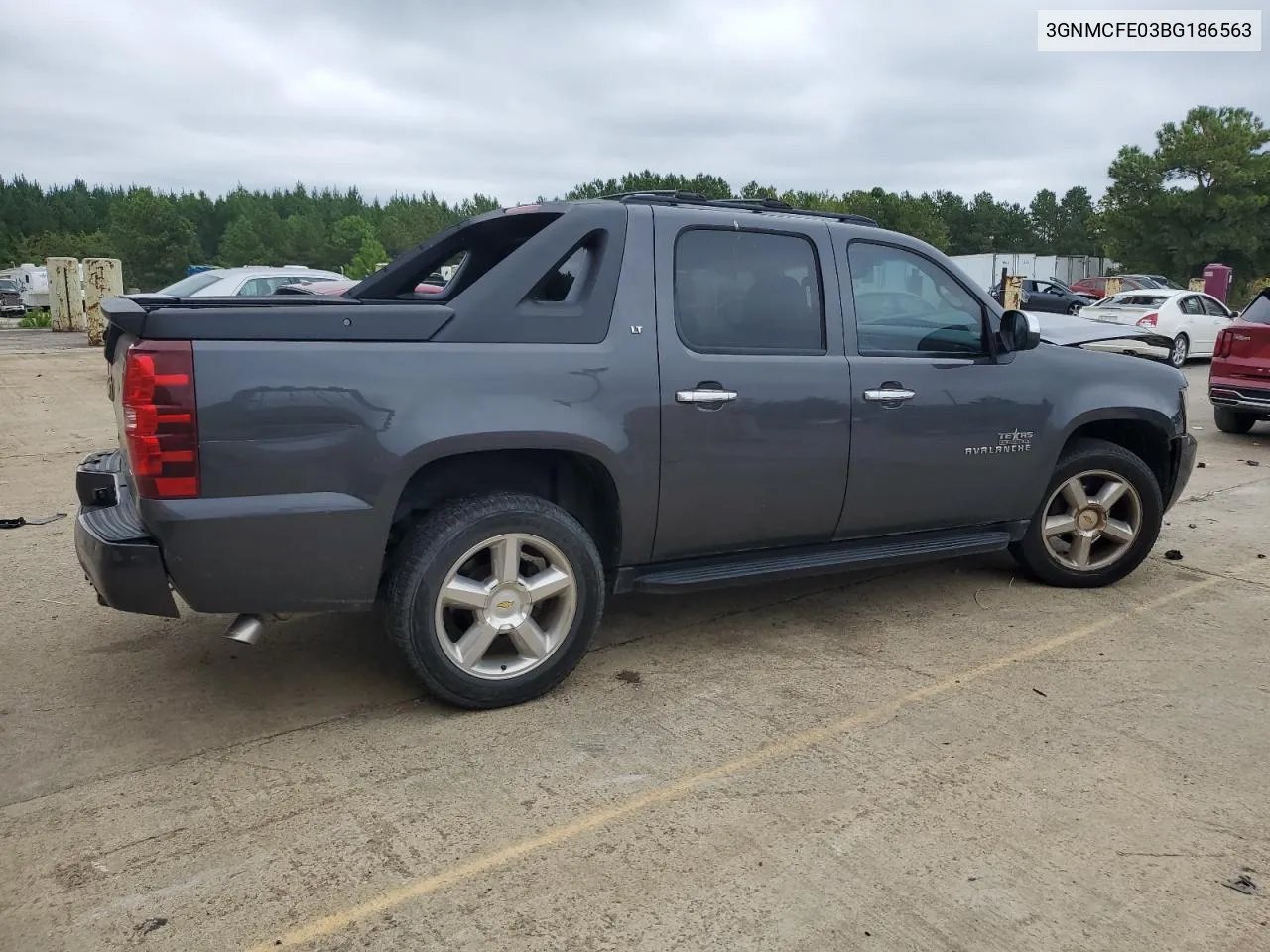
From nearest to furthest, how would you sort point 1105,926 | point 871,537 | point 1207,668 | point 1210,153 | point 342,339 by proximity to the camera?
1. point 1105,926
2. point 342,339
3. point 1207,668
4. point 871,537
5. point 1210,153

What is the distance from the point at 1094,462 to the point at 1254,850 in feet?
8.13

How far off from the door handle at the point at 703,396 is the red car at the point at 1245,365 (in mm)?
8318

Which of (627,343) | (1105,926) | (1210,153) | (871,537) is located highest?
(1210,153)

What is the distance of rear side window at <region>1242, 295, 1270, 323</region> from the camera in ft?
32.3

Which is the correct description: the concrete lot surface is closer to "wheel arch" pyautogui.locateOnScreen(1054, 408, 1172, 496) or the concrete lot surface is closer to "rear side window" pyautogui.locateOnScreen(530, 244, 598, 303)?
"wheel arch" pyautogui.locateOnScreen(1054, 408, 1172, 496)

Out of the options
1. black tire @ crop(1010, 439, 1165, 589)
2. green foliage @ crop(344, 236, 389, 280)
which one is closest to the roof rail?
black tire @ crop(1010, 439, 1165, 589)

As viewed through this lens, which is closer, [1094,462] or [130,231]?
[1094,462]

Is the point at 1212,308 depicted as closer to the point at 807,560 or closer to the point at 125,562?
the point at 807,560

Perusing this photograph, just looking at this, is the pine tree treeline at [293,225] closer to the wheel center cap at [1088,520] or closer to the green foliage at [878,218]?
the green foliage at [878,218]

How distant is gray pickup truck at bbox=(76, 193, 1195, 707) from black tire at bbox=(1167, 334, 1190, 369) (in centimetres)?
1558

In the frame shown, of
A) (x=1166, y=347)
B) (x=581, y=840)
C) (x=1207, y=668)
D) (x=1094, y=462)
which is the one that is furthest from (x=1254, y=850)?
(x=1166, y=347)

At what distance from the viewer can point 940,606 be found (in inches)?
190

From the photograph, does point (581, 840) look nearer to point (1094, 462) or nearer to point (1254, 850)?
point (1254, 850)

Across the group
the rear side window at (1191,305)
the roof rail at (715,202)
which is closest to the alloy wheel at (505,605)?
the roof rail at (715,202)
